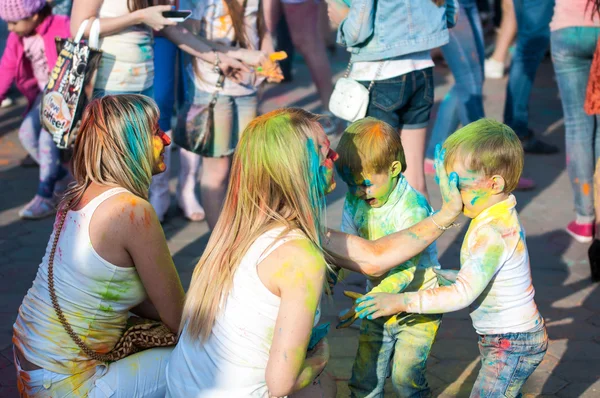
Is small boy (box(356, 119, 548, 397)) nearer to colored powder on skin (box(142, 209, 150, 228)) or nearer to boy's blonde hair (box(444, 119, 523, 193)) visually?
boy's blonde hair (box(444, 119, 523, 193))

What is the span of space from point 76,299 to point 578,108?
2967mm

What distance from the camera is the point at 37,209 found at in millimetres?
4875

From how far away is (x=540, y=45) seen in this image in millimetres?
5758

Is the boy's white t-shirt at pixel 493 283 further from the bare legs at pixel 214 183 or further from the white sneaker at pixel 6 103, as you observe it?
the white sneaker at pixel 6 103

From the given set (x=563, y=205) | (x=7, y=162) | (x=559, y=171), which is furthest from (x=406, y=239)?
(x=7, y=162)

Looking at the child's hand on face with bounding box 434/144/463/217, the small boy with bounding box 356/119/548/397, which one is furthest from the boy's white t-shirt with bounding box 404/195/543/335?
the child's hand on face with bounding box 434/144/463/217

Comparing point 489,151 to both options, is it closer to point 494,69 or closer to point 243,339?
point 243,339

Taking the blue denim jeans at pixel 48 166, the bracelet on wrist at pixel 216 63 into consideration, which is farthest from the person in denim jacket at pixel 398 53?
the blue denim jeans at pixel 48 166

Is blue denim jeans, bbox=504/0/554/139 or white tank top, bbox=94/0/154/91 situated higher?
white tank top, bbox=94/0/154/91

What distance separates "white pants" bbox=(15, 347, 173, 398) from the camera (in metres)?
2.49

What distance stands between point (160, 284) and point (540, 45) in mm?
4119

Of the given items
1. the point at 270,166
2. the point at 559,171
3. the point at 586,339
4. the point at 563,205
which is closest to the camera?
the point at 270,166

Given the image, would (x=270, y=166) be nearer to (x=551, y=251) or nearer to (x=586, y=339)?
(x=586, y=339)

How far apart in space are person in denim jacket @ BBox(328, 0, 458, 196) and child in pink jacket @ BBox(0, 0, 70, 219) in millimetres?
2036
